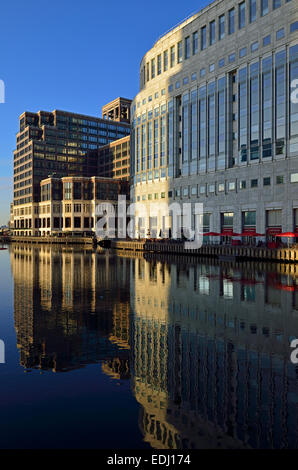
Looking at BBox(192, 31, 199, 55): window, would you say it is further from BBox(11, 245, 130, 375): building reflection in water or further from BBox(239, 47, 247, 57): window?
BBox(11, 245, 130, 375): building reflection in water

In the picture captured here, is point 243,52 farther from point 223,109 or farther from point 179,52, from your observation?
point 179,52

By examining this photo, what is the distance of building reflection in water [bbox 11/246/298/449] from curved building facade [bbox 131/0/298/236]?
50373mm

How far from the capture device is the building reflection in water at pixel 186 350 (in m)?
9.82

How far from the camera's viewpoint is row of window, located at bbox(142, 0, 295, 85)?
8200 cm

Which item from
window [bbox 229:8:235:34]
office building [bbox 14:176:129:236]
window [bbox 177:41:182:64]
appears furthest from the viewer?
office building [bbox 14:176:129:236]

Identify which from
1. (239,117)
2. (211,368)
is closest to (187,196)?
(239,117)

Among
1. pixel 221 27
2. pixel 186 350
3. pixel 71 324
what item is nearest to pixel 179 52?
pixel 221 27

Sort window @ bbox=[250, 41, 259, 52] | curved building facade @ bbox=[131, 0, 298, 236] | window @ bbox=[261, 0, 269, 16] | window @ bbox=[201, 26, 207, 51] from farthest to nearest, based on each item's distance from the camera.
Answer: window @ bbox=[201, 26, 207, 51], window @ bbox=[250, 41, 259, 52], window @ bbox=[261, 0, 269, 16], curved building facade @ bbox=[131, 0, 298, 236]

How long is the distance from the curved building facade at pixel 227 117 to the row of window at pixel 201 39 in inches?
9.7

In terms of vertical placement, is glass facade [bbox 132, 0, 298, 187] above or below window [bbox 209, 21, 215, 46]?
below

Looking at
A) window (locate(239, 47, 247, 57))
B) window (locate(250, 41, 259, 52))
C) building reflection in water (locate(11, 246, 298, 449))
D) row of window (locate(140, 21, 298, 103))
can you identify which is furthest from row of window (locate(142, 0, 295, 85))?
building reflection in water (locate(11, 246, 298, 449))

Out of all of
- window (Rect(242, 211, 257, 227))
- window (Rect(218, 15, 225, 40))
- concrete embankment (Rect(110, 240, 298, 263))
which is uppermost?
window (Rect(218, 15, 225, 40))

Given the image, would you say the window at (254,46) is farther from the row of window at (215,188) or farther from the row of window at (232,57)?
the row of window at (215,188)

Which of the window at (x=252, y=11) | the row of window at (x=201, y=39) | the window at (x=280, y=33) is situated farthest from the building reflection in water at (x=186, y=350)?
the window at (x=252, y=11)
